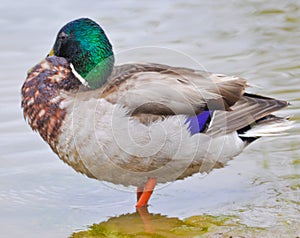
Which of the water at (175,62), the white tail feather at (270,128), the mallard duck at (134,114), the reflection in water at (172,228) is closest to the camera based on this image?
the reflection in water at (172,228)

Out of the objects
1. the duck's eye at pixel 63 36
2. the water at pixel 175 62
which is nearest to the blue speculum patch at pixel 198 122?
the water at pixel 175 62

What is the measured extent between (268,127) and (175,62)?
2.53m

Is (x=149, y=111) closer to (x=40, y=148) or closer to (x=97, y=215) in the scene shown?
(x=97, y=215)

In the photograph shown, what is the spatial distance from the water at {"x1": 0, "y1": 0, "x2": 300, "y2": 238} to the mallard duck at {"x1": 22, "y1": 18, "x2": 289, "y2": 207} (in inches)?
9.5

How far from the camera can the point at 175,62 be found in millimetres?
8133

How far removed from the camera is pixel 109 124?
5.14 metres

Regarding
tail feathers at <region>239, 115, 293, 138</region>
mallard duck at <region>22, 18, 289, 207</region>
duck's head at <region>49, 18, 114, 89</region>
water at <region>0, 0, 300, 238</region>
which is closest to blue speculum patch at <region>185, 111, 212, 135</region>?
mallard duck at <region>22, 18, 289, 207</region>

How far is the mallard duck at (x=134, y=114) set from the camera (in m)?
5.19

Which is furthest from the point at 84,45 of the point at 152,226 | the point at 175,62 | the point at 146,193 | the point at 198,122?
the point at 175,62

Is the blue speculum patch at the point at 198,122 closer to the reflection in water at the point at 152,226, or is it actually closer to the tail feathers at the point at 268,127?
the tail feathers at the point at 268,127

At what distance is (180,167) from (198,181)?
0.52 meters

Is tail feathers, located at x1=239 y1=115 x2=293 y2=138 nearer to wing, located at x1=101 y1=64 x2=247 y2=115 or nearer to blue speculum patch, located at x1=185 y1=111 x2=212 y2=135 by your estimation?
wing, located at x1=101 y1=64 x2=247 y2=115

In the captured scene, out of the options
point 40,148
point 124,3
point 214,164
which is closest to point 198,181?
point 214,164

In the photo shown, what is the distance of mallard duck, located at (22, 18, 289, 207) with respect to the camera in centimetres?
519
